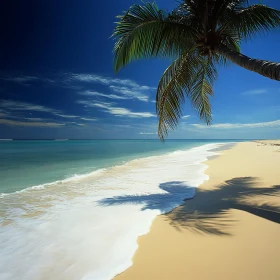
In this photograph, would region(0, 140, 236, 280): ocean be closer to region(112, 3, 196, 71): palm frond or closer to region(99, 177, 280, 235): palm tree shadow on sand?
region(99, 177, 280, 235): palm tree shadow on sand

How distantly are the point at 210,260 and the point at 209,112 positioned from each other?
560 centimetres

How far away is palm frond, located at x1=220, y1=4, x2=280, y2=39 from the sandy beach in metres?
4.05

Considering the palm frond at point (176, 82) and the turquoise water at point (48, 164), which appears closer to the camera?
the palm frond at point (176, 82)

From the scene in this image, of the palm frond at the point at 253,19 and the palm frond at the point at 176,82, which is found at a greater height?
the palm frond at the point at 253,19

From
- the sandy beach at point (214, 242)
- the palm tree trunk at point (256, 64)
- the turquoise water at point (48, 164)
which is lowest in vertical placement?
the turquoise water at point (48, 164)

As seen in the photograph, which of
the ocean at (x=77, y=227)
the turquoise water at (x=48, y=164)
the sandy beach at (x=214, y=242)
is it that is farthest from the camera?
the turquoise water at (x=48, y=164)

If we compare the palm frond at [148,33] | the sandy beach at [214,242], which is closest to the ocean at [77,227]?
the sandy beach at [214,242]

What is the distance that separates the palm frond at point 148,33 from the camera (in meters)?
4.72

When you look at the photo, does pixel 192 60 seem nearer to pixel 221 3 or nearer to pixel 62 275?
pixel 221 3

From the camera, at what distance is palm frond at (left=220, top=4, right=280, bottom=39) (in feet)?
15.6

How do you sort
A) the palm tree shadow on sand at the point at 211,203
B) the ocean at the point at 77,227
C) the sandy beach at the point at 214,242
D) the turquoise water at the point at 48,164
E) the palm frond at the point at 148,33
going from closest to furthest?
the sandy beach at the point at 214,242 → the ocean at the point at 77,227 → the palm tree shadow on sand at the point at 211,203 → the palm frond at the point at 148,33 → the turquoise water at the point at 48,164

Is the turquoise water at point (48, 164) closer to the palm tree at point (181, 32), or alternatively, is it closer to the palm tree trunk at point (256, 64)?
the palm tree at point (181, 32)

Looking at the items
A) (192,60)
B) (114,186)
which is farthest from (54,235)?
(192,60)

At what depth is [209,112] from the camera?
23.4ft
